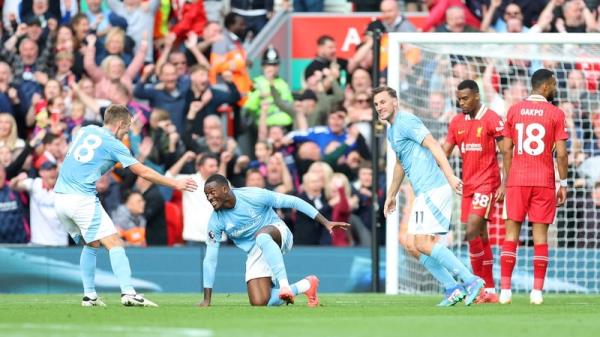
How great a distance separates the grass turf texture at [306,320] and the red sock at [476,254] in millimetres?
569

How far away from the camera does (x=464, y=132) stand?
14516 millimetres

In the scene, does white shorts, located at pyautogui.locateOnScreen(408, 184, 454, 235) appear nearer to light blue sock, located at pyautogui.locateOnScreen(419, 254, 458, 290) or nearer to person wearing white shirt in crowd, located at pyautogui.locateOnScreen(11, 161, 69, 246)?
light blue sock, located at pyautogui.locateOnScreen(419, 254, 458, 290)

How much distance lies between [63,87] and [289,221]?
4.10 m

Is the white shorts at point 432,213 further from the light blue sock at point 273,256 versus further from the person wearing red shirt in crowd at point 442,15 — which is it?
the person wearing red shirt in crowd at point 442,15

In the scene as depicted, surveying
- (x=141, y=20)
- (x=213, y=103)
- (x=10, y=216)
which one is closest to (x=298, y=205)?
(x=10, y=216)

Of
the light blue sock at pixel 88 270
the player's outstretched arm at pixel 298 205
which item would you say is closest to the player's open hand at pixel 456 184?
the player's outstretched arm at pixel 298 205

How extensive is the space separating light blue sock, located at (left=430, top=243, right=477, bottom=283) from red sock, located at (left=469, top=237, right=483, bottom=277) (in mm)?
1270

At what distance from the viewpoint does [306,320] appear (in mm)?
11258

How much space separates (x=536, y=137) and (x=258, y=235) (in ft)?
8.84

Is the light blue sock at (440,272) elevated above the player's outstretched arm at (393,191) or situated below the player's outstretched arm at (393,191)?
below

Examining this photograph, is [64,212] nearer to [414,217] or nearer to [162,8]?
[414,217]

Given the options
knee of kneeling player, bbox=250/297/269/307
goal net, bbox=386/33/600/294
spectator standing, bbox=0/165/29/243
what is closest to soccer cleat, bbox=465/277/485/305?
knee of kneeling player, bbox=250/297/269/307

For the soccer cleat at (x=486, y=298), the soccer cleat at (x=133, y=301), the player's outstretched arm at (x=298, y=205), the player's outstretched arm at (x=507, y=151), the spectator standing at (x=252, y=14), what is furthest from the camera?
the spectator standing at (x=252, y=14)

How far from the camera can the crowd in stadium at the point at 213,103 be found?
18922 millimetres
